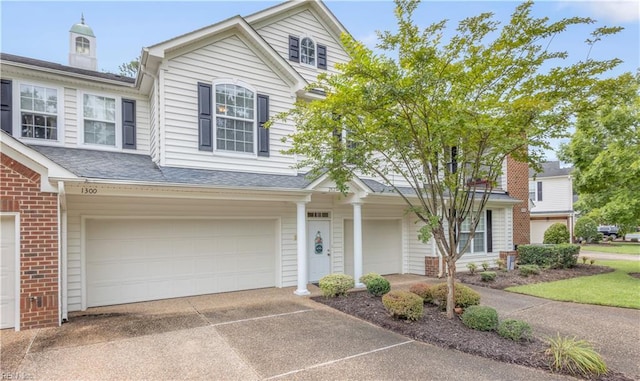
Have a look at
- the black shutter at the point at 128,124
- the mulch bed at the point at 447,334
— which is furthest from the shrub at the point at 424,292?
the black shutter at the point at 128,124

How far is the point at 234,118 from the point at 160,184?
9.81 feet

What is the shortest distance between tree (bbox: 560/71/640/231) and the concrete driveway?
901cm

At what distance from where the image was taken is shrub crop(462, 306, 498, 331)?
585cm

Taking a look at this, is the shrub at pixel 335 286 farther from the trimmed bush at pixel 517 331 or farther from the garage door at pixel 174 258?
the trimmed bush at pixel 517 331

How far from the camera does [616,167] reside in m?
11.1

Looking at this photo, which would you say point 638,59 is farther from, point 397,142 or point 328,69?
point 328,69

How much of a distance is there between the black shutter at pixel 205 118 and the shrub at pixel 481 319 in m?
6.76

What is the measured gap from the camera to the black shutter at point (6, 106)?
7668 mm

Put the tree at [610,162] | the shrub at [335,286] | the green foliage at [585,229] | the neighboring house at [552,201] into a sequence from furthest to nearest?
the green foliage at [585,229], the neighboring house at [552,201], the tree at [610,162], the shrub at [335,286]

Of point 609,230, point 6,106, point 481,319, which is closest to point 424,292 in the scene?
point 481,319

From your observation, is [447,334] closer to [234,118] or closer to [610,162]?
[234,118]

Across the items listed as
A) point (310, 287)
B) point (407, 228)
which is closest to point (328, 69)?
point (407, 228)

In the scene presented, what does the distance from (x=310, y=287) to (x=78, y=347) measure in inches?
219

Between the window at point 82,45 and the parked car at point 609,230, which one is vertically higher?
the window at point 82,45
